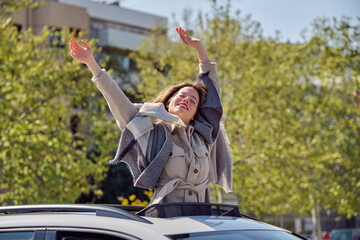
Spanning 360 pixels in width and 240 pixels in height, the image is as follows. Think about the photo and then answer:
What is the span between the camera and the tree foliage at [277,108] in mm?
20312

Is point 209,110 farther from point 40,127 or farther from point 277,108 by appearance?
point 277,108

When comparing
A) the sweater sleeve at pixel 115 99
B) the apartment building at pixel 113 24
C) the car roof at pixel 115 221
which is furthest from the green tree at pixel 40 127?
the apartment building at pixel 113 24

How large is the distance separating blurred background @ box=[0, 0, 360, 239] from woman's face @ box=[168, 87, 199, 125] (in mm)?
9105

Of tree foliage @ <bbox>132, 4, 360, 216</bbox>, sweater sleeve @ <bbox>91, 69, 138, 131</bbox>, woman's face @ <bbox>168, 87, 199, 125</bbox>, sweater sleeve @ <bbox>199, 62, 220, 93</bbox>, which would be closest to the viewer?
sweater sleeve @ <bbox>91, 69, 138, 131</bbox>

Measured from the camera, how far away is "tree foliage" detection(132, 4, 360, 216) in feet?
66.6

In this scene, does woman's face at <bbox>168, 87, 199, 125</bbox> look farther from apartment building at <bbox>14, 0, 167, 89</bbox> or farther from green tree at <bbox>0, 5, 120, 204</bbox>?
apartment building at <bbox>14, 0, 167, 89</bbox>

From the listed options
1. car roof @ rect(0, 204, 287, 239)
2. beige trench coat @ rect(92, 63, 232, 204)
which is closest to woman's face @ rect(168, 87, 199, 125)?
beige trench coat @ rect(92, 63, 232, 204)

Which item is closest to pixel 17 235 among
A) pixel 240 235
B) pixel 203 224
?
pixel 203 224

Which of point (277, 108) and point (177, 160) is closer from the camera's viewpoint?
point (177, 160)

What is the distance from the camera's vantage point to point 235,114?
70.0 feet

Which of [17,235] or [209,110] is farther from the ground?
[209,110]

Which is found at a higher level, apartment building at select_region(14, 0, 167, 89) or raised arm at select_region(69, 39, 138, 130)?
apartment building at select_region(14, 0, 167, 89)

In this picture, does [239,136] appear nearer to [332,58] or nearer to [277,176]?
[277,176]

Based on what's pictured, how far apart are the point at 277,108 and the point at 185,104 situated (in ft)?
56.8
